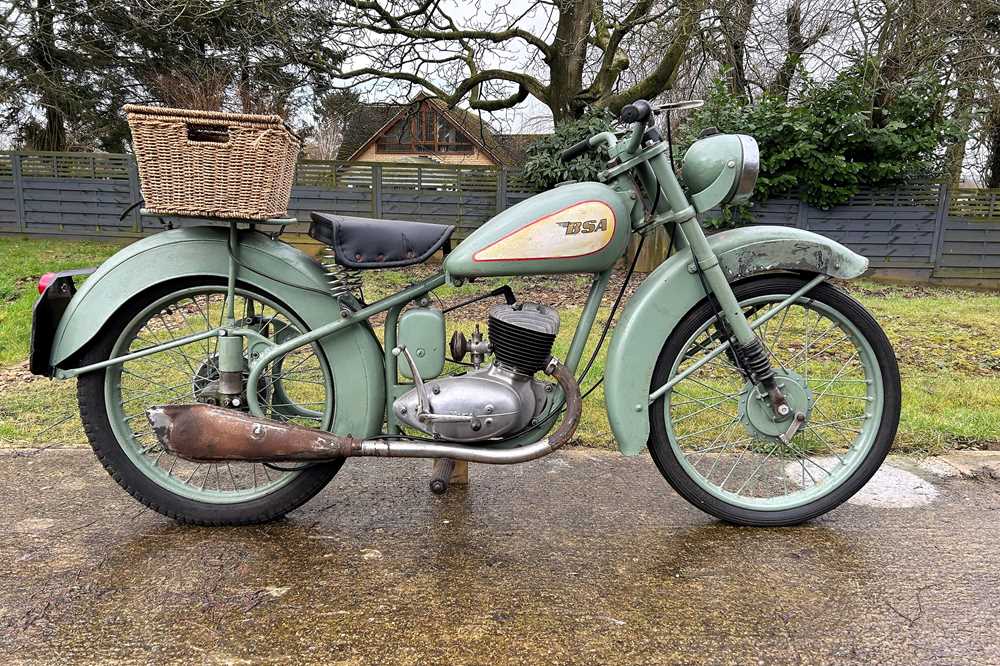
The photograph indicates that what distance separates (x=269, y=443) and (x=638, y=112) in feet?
5.07

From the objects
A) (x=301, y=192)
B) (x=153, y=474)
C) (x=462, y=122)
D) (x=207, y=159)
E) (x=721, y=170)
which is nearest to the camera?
(x=207, y=159)

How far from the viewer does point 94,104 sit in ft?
40.2

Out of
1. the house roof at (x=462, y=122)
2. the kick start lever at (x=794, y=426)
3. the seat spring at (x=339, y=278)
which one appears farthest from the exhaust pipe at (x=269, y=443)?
the house roof at (x=462, y=122)

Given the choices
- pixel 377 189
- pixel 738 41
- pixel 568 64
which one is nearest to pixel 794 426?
pixel 377 189

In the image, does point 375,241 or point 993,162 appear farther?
point 993,162

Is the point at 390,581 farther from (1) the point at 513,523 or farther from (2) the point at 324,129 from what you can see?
(2) the point at 324,129

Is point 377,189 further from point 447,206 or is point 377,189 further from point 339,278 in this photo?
point 339,278

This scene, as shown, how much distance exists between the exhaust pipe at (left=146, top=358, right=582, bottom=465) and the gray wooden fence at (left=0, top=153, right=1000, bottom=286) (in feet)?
25.3

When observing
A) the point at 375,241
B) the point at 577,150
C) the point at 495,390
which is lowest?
the point at 495,390

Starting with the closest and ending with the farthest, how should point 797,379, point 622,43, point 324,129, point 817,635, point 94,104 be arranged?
point 817,635
point 797,379
point 622,43
point 94,104
point 324,129

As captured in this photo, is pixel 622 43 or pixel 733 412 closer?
pixel 733 412

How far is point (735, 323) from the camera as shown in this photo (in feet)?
7.18

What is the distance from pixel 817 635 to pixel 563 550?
0.75 metres

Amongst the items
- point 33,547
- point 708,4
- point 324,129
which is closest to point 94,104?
point 324,129
